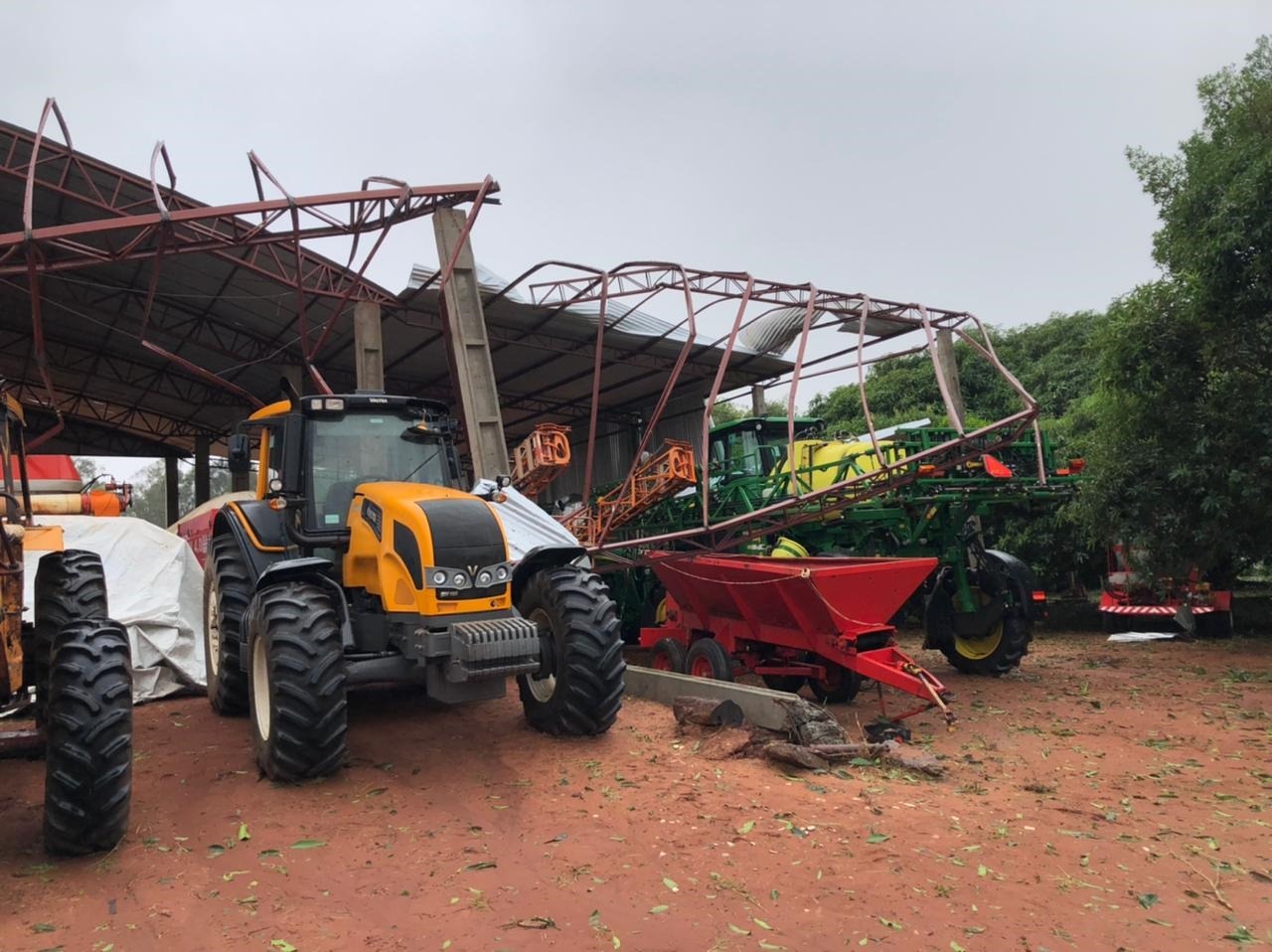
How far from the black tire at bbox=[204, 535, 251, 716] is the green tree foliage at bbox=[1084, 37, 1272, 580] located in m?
9.93

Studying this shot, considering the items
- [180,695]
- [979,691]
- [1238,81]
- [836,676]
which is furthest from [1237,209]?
[180,695]

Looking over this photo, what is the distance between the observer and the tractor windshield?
6012mm

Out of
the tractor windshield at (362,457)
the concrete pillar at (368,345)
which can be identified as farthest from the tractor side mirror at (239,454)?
the concrete pillar at (368,345)

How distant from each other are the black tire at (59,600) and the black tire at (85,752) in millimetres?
1124

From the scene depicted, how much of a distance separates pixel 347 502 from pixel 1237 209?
9.61m

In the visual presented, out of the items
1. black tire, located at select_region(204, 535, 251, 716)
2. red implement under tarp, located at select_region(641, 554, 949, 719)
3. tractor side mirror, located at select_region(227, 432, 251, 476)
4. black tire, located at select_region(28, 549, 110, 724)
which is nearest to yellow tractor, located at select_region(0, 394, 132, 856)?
black tire, located at select_region(28, 549, 110, 724)

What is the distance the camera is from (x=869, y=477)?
8.58 metres

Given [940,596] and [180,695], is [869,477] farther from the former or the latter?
[180,695]

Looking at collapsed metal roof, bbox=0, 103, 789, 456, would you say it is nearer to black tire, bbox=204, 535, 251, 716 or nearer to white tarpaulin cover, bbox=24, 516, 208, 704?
white tarpaulin cover, bbox=24, 516, 208, 704

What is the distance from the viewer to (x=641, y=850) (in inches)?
165

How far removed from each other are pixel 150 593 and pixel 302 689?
4750mm

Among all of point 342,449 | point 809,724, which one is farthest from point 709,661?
point 342,449

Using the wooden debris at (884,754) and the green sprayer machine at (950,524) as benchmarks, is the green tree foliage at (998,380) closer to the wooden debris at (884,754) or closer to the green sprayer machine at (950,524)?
the green sprayer machine at (950,524)

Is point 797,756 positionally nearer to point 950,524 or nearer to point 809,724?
point 809,724
